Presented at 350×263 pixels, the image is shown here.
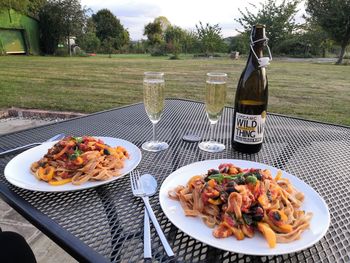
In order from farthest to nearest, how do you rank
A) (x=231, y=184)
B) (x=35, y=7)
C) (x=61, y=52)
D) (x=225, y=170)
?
1. (x=61, y=52)
2. (x=35, y=7)
3. (x=225, y=170)
4. (x=231, y=184)

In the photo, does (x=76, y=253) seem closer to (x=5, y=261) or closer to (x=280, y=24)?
(x=5, y=261)

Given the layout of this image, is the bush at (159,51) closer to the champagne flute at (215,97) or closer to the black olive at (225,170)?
the champagne flute at (215,97)

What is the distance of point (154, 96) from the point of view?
1.15 metres

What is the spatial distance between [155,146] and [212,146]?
9.2 inches

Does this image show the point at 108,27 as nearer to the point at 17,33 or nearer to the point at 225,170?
the point at 17,33

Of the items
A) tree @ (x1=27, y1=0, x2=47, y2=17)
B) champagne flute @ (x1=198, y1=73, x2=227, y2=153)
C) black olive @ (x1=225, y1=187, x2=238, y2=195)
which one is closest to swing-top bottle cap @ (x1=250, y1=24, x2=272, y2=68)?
champagne flute @ (x1=198, y1=73, x2=227, y2=153)

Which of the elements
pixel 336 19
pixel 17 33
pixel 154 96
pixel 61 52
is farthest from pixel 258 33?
pixel 61 52

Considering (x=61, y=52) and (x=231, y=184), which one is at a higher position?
(x=231, y=184)

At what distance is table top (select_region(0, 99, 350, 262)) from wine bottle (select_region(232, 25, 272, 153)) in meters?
0.06

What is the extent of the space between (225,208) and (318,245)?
21 cm

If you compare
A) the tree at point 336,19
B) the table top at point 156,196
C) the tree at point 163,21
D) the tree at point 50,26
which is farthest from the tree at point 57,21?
the table top at point 156,196

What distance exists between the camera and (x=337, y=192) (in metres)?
0.85

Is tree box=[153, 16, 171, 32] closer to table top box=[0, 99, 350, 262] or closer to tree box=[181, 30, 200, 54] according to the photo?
tree box=[181, 30, 200, 54]

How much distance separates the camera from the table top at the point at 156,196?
0.59m
